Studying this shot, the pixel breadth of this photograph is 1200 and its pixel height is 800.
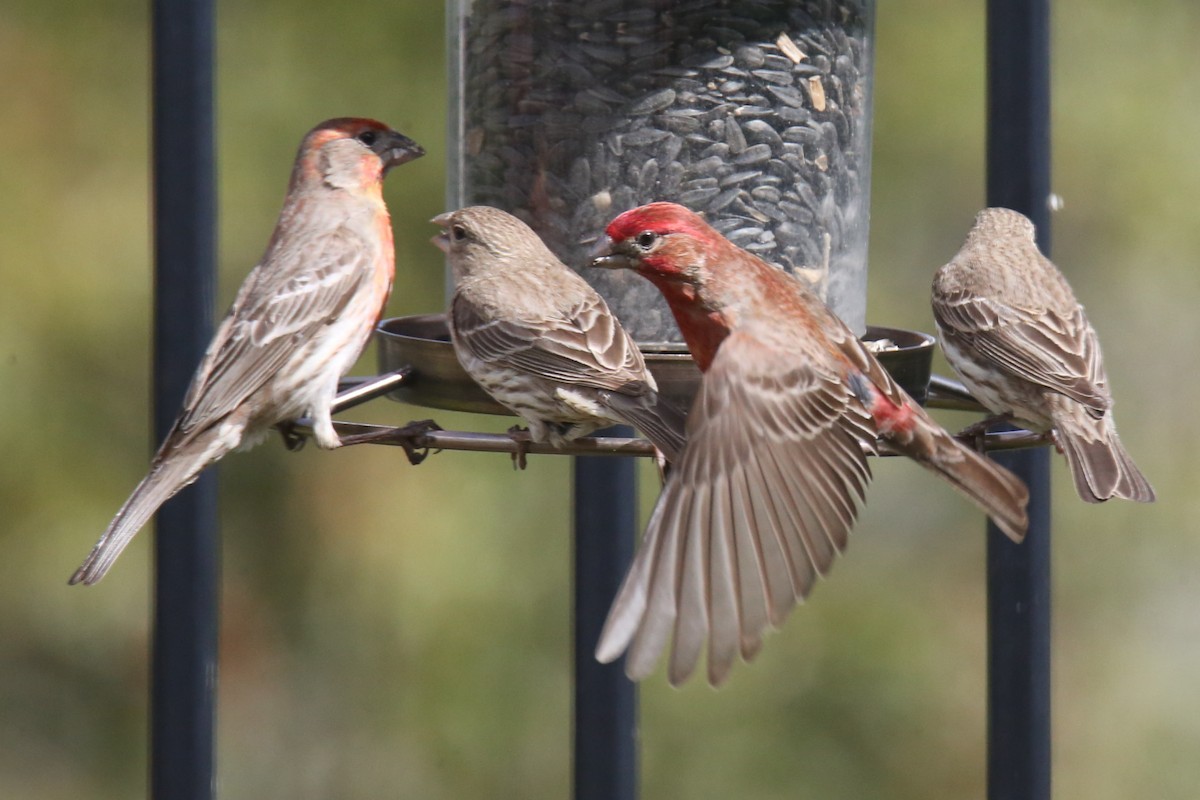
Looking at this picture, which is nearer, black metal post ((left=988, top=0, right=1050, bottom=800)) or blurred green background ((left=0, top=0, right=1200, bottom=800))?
black metal post ((left=988, top=0, right=1050, bottom=800))

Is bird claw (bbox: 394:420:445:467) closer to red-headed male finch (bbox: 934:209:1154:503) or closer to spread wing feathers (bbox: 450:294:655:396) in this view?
spread wing feathers (bbox: 450:294:655:396)

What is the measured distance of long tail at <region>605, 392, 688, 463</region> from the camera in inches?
185

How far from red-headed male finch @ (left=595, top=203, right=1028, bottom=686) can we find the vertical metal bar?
2.61ft

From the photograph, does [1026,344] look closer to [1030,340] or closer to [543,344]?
[1030,340]

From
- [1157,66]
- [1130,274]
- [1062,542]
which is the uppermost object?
[1157,66]

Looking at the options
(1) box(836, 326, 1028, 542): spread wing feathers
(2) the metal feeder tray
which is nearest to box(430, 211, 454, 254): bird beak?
(2) the metal feeder tray

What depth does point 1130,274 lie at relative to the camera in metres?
7.95

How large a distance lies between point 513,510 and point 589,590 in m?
1.72

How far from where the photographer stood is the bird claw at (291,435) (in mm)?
5555

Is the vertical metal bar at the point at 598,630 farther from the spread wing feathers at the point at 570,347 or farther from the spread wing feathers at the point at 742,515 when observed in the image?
the spread wing feathers at the point at 742,515

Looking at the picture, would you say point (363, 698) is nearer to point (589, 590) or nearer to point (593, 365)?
point (589, 590)

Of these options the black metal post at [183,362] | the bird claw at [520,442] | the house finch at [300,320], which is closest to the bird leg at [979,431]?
the bird claw at [520,442]

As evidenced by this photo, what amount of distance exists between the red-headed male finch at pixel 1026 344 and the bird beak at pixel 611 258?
1.30 metres

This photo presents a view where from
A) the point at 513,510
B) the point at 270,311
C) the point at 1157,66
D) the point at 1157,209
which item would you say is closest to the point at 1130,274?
the point at 1157,209
